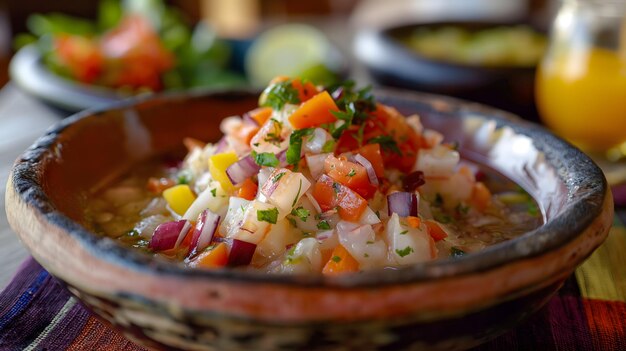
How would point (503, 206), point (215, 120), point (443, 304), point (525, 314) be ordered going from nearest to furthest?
point (443, 304) < point (525, 314) < point (503, 206) < point (215, 120)

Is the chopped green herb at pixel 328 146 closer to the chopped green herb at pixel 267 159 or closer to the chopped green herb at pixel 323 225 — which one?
the chopped green herb at pixel 267 159

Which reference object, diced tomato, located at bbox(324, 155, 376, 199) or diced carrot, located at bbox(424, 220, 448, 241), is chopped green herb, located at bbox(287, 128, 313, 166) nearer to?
diced tomato, located at bbox(324, 155, 376, 199)

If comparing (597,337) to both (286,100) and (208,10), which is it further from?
(208,10)

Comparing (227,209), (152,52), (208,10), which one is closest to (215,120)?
(227,209)

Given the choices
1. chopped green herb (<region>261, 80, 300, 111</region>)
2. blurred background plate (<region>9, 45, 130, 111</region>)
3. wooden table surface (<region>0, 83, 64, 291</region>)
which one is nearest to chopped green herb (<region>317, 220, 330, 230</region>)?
chopped green herb (<region>261, 80, 300, 111</region>)

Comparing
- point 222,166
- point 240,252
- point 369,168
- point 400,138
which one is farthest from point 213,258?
point 400,138
